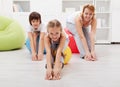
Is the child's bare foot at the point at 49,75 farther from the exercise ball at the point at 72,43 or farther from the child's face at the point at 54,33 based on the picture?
the exercise ball at the point at 72,43

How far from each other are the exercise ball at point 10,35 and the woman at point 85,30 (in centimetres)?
103

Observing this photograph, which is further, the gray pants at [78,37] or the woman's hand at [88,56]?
the gray pants at [78,37]

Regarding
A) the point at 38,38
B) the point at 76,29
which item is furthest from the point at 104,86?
the point at 38,38

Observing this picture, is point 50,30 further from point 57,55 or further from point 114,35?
point 114,35

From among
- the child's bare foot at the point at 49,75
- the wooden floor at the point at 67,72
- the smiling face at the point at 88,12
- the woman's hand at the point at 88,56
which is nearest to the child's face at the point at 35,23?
the wooden floor at the point at 67,72

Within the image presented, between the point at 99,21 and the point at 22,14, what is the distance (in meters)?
1.67

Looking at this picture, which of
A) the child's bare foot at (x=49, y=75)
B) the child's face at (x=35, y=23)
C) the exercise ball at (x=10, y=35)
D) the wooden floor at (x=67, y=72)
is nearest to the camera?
the wooden floor at (x=67, y=72)

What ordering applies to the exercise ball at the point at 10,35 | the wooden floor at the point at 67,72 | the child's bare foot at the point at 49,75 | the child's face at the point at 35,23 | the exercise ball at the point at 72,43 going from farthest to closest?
1. the exercise ball at the point at 10,35
2. the exercise ball at the point at 72,43
3. the child's face at the point at 35,23
4. the child's bare foot at the point at 49,75
5. the wooden floor at the point at 67,72

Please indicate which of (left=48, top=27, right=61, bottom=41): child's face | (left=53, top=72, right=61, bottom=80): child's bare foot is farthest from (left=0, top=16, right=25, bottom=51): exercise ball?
(left=53, top=72, right=61, bottom=80): child's bare foot

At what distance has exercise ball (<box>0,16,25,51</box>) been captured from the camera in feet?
13.5

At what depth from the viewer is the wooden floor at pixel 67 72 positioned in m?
2.32

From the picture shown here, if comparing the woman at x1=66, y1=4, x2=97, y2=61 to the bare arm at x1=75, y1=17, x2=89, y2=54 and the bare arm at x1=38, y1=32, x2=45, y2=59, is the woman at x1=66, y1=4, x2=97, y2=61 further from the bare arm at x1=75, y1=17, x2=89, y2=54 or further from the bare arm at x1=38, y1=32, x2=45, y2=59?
the bare arm at x1=38, y1=32, x2=45, y2=59

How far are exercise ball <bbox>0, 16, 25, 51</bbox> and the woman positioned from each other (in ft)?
3.39

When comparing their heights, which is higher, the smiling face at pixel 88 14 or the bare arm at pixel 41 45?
the smiling face at pixel 88 14
